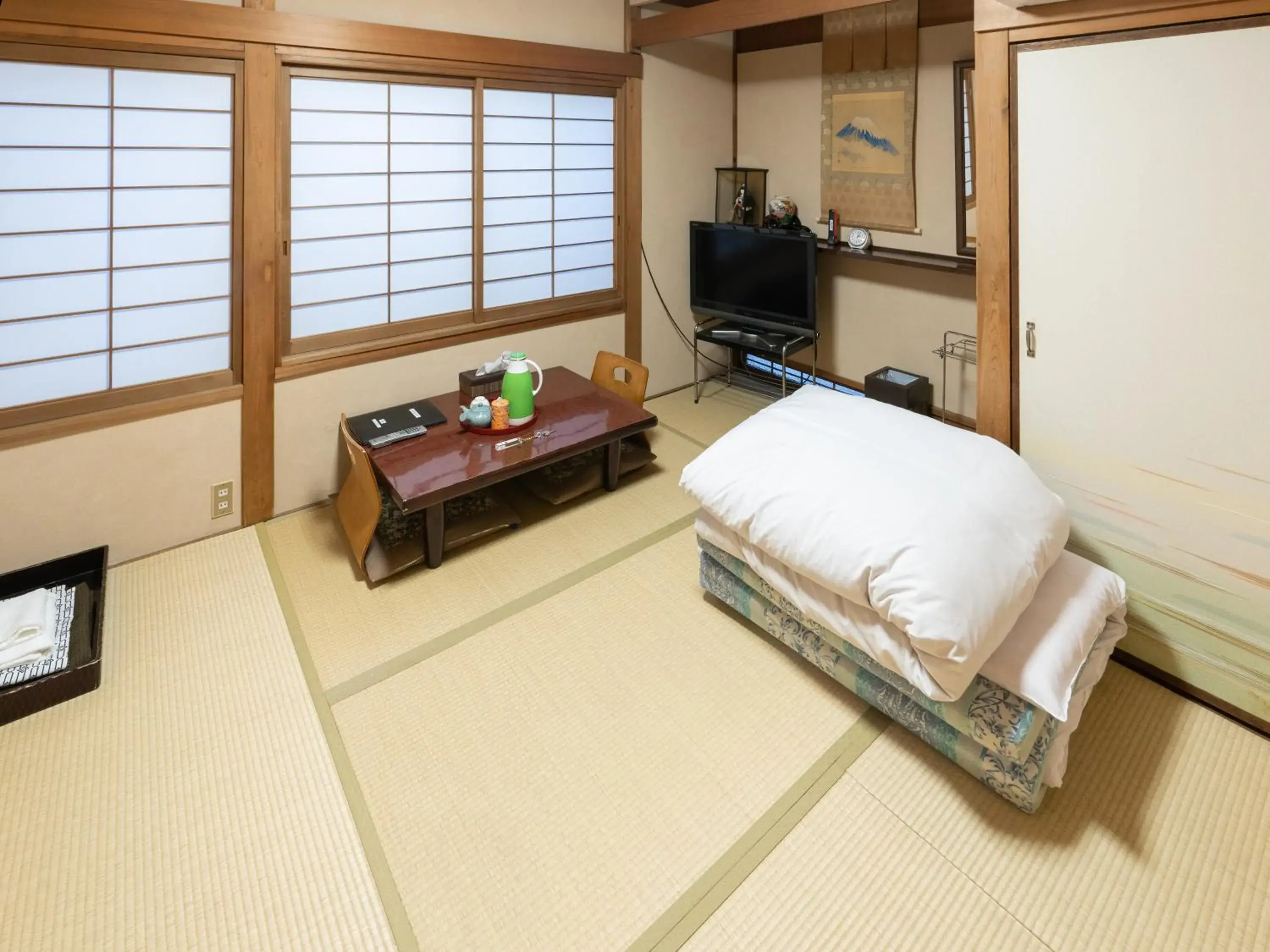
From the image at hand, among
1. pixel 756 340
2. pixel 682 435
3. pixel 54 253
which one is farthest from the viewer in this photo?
pixel 756 340

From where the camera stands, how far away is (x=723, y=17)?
3141 mm

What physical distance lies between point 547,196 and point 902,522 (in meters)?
2.88

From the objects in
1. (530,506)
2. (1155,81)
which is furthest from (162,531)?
(1155,81)

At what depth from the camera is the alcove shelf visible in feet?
10.9

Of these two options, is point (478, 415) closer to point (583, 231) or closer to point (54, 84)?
point (583, 231)

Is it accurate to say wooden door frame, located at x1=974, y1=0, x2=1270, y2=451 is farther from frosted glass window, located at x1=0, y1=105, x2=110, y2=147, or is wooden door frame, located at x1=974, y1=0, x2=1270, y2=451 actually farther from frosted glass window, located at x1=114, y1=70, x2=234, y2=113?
frosted glass window, located at x1=0, y1=105, x2=110, y2=147

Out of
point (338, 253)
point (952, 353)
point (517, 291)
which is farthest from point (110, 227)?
point (952, 353)

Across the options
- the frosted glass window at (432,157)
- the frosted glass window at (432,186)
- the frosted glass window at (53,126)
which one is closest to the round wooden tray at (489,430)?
the frosted glass window at (432,186)

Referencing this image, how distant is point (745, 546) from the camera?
2.02 m

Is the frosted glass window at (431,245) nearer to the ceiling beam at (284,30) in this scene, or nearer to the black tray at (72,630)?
the ceiling beam at (284,30)

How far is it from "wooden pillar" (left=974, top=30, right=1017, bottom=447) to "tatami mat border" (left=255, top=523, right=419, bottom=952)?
218 cm

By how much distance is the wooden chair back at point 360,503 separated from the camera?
2.45m

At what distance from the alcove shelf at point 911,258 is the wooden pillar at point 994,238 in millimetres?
1318

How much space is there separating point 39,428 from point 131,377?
0.35 meters
